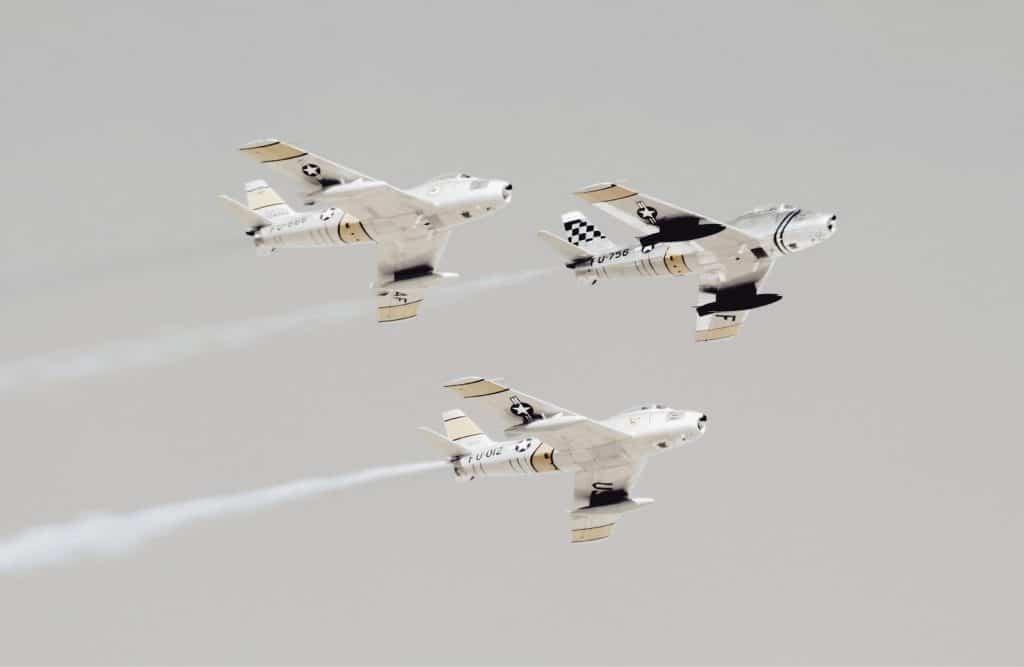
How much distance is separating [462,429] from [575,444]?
25.7 ft

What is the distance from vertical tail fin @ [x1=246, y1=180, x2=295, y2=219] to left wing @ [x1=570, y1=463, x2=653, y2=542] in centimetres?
1622

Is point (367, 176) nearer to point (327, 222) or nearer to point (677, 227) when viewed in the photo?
point (327, 222)

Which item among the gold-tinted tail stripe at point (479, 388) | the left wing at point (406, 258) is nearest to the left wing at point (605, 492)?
the gold-tinted tail stripe at point (479, 388)

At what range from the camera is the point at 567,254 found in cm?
10838

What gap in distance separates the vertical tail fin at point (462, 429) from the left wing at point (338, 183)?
10617mm

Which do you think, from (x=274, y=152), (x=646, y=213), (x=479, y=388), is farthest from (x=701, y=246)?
(x=274, y=152)

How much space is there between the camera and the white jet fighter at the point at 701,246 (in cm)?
10081

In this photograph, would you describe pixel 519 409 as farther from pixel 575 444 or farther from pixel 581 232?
pixel 581 232

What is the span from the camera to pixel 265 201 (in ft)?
358

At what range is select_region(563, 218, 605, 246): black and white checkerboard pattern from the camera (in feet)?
361

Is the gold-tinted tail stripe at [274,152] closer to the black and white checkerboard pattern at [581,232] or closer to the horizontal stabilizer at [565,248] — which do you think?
the horizontal stabilizer at [565,248]

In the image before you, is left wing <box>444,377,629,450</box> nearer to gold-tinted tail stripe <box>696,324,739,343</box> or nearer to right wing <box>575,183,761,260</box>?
right wing <box>575,183,761,260</box>

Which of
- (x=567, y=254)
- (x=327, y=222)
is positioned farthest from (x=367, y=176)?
(x=567, y=254)

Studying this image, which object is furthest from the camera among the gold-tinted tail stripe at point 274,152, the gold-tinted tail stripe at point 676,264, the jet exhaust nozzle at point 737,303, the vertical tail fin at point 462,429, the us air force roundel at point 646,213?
the vertical tail fin at point 462,429
